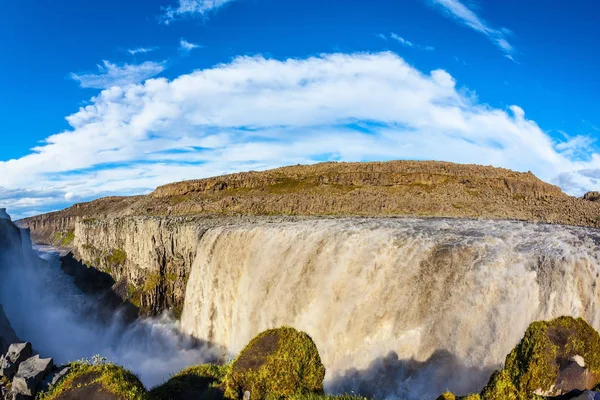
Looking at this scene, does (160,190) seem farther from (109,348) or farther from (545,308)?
(545,308)

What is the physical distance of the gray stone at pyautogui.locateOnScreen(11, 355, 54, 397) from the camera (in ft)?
44.0

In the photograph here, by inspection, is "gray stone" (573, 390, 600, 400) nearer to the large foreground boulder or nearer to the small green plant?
the large foreground boulder

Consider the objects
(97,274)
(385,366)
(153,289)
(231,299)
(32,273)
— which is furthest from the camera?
(97,274)

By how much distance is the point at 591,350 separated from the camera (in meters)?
10.6

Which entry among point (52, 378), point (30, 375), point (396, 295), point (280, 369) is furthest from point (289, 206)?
point (30, 375)

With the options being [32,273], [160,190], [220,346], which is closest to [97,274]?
[32,273]

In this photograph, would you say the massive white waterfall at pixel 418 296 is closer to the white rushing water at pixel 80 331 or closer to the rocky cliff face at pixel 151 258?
the white rushing water at pixel 80 331

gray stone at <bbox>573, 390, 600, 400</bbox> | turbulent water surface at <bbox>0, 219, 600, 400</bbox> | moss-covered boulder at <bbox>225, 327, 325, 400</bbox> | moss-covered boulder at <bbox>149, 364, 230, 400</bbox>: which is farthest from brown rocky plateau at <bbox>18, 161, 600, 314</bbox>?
gray stone at <bbox>573, 390, 600, 400</bbox>

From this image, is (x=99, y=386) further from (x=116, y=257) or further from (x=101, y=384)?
(x=116, y=257)

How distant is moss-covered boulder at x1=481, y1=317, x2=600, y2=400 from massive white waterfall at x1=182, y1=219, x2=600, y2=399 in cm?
614

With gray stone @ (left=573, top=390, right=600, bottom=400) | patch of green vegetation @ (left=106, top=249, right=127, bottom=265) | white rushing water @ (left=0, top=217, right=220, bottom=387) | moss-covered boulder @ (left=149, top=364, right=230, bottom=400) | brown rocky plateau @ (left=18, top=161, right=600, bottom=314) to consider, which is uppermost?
brown rocky plateau @ (left=18, top=161, right=600, bottom=314)

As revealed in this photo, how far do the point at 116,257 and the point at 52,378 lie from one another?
55.8 meters

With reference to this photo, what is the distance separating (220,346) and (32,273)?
1742 inches

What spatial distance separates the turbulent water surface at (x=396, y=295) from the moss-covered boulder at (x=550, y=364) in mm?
6173
